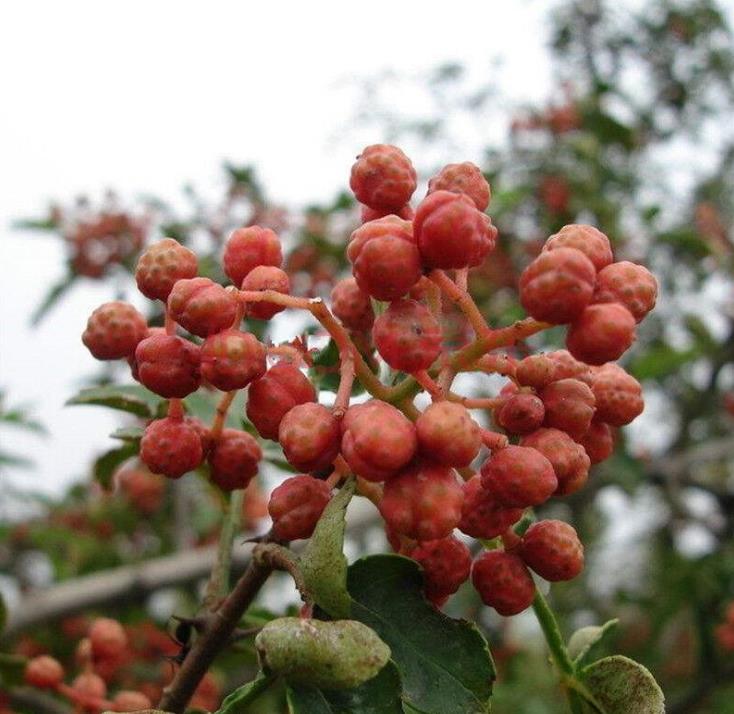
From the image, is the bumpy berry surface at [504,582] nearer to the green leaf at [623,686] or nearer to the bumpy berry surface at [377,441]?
the green leaf at [623,686]

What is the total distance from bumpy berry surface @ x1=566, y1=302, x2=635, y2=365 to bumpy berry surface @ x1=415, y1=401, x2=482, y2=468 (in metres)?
0.16

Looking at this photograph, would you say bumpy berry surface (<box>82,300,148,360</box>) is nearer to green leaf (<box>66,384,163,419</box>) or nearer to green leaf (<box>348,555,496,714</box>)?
green leaf (<box>66,384,163,419</box>)

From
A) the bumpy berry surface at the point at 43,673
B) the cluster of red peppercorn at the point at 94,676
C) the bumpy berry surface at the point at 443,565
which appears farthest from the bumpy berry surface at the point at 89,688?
the bumpy berry surface at the point at 443,565

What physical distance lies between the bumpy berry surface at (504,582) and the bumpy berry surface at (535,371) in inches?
9.5

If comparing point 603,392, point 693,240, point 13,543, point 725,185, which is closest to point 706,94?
point 725,185

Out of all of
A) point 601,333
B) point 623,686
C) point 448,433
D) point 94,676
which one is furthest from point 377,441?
point 94,676

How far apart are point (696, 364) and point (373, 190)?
5.16 metres

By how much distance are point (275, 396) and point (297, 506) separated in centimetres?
14

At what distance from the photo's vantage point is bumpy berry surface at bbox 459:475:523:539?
1.15 m

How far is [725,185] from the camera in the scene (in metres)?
7.26

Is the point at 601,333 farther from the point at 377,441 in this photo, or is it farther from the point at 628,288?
the point at 377,441

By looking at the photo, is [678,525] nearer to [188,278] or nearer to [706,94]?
[706,94]

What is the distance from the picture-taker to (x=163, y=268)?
4.14ft

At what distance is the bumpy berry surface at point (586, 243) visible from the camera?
3.77 ft
